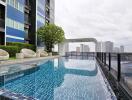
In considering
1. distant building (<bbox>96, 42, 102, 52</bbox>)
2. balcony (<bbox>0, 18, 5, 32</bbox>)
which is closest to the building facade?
balcony (<bbox>0, 18, 5, 32</bbox>)

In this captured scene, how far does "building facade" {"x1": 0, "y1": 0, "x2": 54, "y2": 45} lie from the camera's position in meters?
25.3

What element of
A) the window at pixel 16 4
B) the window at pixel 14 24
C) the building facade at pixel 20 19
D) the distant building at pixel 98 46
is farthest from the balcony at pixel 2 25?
the distant building at pixel 98 46

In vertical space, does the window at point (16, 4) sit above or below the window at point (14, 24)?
above

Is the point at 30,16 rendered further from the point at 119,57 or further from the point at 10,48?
the point at 119,57

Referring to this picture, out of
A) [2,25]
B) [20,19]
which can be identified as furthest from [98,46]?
[2,25]

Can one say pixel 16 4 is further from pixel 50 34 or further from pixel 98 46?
pixel 98 46

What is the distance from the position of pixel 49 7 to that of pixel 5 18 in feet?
83.6

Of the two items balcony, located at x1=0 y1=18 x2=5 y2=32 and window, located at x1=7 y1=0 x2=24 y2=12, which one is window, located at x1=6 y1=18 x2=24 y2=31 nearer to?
balcony, located at x1=0 y1=18 x2=5 y2=32

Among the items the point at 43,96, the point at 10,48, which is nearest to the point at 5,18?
the point at 10,48

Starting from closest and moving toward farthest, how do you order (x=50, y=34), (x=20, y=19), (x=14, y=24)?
(x=14, y=24)
(x=20, y=19)
(x=50, y=34)

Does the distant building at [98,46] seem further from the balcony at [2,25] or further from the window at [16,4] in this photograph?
the balcony at [2,25]

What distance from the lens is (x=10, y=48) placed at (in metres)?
23.6

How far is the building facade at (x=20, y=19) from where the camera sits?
2527cm

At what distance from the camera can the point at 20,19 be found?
30.8 m
